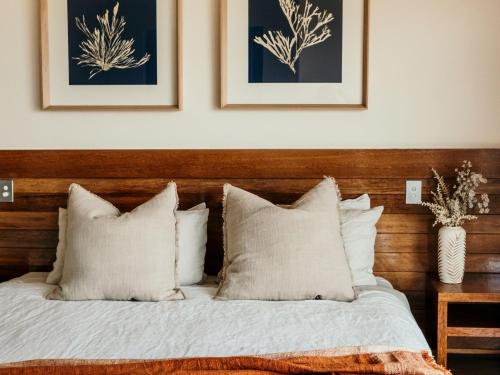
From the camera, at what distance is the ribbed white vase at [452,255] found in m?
2.50

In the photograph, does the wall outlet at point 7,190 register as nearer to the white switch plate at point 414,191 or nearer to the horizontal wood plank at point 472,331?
the white switch plate at point 414,191

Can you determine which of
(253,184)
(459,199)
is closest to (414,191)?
(459,199)

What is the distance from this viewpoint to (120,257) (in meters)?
2.24

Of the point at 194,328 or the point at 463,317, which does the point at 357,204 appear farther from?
the point at 194,328

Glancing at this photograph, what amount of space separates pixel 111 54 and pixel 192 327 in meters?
1.49

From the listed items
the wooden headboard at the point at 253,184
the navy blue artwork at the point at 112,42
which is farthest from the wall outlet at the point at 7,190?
the navy blue artwork at the point at 112,42

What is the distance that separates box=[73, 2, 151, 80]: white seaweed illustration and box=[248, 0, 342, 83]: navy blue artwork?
552mm

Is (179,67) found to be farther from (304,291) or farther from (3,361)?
(3,361)

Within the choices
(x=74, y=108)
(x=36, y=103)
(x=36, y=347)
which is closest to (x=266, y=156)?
(x=74, y=108)

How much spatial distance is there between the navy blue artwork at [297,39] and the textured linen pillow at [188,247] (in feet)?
2.55

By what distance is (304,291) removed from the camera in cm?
220

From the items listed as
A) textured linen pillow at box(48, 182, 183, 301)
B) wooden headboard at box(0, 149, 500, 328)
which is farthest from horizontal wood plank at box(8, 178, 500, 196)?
textured linen pillow at box(48, 182, 183, 301)

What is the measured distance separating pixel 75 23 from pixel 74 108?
0.41 m

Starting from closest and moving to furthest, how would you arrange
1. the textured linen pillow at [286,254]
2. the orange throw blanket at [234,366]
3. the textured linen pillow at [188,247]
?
the orange throw blanket at [234,366] → the textured linen pillow at [286,254] → the textured linen pillow at [188,247]
